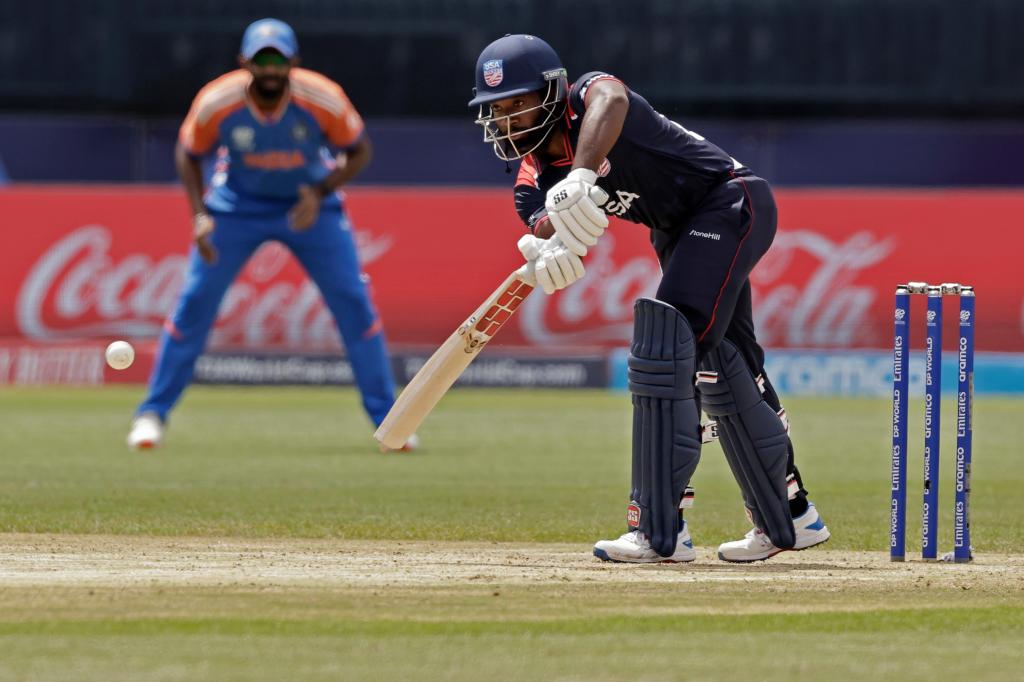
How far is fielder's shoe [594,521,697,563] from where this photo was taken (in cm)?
551

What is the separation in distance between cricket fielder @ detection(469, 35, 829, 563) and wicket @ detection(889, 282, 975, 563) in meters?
0.37

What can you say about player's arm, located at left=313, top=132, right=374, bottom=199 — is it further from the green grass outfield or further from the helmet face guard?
the helmet face guard

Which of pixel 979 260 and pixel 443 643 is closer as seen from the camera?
pixel 443 643


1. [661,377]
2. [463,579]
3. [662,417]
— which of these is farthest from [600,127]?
[463,579]

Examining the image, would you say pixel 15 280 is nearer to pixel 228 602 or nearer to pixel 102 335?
pixel 102 335

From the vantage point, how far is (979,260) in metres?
16.3

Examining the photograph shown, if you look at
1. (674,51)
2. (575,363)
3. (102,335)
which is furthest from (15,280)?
(674,51)

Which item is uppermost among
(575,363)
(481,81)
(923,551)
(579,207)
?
(481,81)

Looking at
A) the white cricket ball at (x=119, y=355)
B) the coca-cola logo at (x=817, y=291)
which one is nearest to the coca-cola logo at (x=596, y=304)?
the coca-cola logo at (x=817, y=291)

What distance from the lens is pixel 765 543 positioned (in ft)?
19.0

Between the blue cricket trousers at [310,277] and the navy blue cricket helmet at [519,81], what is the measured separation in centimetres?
408

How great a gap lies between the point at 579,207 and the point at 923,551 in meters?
1.52

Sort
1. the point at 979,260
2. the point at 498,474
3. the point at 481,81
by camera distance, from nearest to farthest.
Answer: the point at 481,81
the point at 498,474
the point at 979,260

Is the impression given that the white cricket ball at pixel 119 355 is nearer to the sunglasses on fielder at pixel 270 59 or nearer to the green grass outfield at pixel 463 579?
the green grass outfield at pixel 463 579
